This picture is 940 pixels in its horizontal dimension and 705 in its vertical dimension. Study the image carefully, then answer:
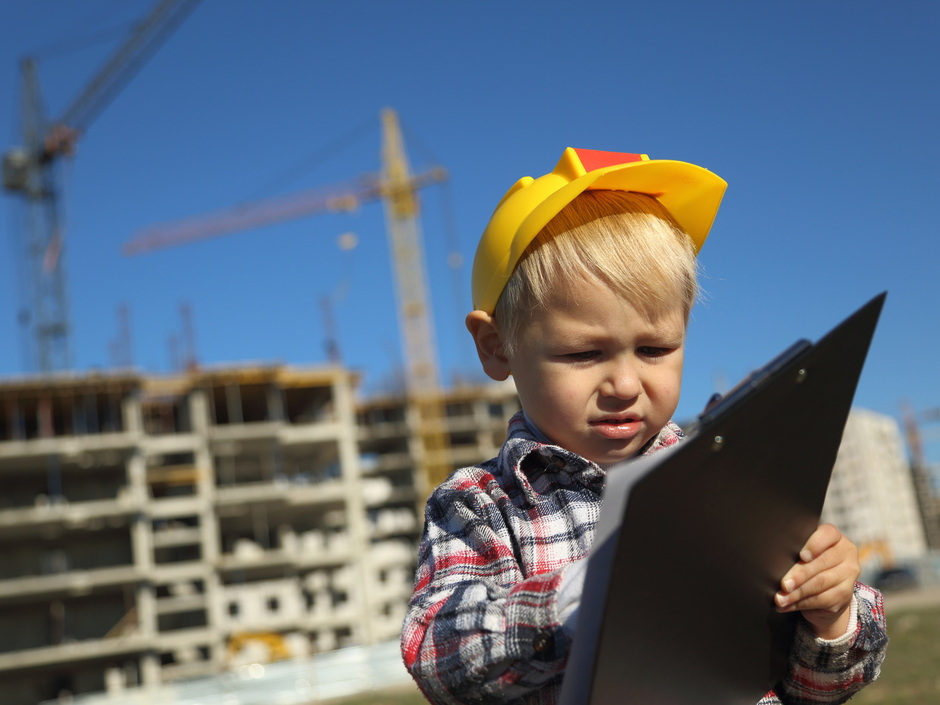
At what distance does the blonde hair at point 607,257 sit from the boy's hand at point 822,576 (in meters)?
0.36

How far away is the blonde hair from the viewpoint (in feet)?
4.19

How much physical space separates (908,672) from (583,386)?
10.3m

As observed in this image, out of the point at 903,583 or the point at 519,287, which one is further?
the point at 903,583

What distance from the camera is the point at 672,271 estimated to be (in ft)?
4.36

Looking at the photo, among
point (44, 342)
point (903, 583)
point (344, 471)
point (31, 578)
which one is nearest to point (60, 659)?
point (31, 578)

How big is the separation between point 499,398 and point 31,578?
101 ft

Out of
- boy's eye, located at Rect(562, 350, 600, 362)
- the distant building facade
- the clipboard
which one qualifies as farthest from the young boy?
the distant building facade

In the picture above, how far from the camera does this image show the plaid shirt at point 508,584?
3.51 feet

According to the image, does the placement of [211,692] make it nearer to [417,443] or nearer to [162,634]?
[162,634]

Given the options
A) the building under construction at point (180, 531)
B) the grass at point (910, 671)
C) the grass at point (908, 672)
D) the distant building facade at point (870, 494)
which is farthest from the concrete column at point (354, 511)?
the distant building facade at point (870, 494)

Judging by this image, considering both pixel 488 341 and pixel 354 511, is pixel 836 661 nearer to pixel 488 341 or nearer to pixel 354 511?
pixel 488 341

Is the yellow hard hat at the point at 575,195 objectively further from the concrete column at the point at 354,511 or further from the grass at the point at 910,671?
the concrete column at the point at 354,511

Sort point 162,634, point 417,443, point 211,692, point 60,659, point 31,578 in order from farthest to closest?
1. point 417,443
2. point 162,634
3. point 31,578
4. point 60,659
5. point 211,692

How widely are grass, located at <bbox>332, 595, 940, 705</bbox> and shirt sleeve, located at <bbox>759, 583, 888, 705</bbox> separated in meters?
4.88
